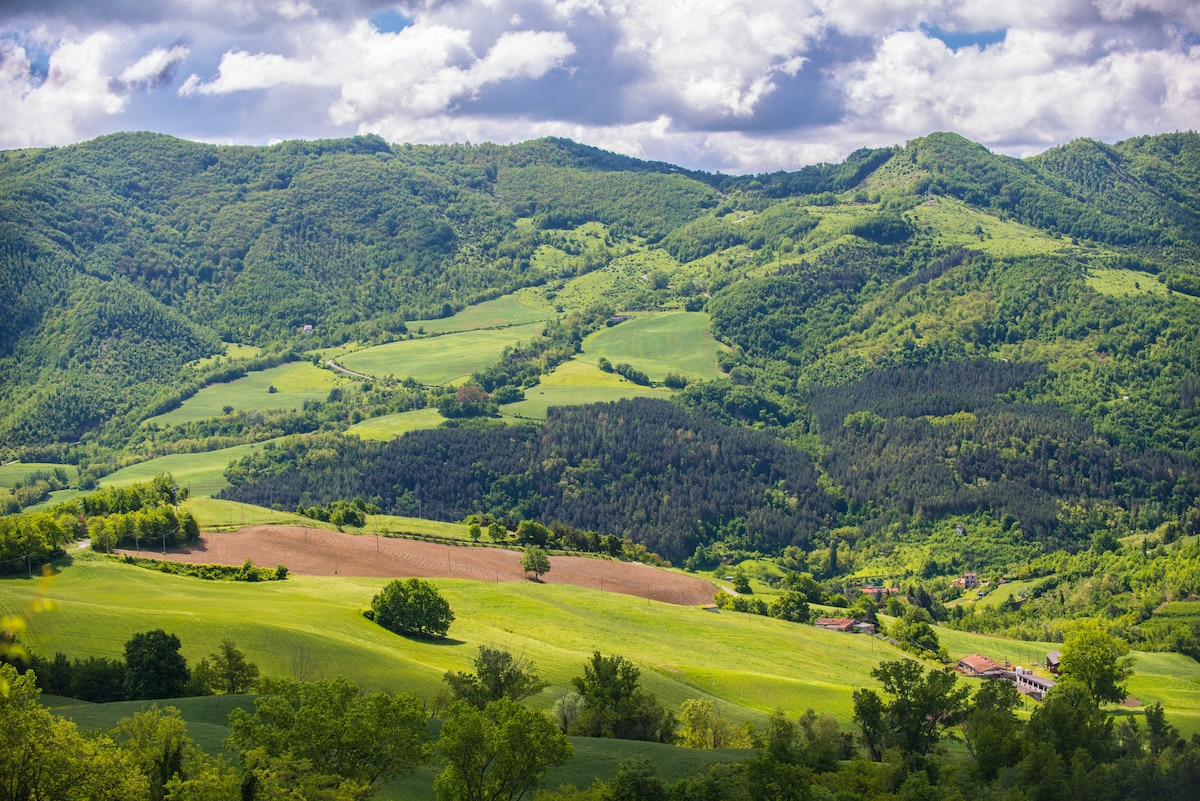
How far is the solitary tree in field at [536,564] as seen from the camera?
154 metres

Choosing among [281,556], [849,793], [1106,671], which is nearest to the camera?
[849,793]

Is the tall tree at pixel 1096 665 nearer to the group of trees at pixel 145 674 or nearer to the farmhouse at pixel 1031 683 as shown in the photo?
the farmhouse at pixel 1031 683

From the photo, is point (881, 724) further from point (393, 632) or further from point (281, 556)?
point (281, 556)

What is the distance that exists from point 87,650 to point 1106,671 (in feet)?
308

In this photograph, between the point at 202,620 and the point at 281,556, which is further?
the point at 281,556

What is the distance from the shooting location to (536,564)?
15425 centimetres

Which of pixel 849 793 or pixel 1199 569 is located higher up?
pixel 1199 569

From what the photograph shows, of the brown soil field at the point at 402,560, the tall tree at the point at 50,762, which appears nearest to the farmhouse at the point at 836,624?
the brown soil field at the point at 402,560

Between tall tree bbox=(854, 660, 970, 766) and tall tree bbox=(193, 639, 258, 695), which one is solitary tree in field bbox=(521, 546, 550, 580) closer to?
tall tree bbox=(854, 660, 970, 766)

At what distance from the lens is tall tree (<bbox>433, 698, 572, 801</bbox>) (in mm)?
58688

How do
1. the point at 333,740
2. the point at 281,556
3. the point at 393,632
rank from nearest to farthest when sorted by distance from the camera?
the point at 333,740, the point at 393,632, the point at 281,556

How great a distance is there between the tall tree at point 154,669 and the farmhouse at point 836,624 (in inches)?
3541

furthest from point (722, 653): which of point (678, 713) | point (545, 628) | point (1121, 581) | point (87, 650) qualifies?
point (1121, 581)

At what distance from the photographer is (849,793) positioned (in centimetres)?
6594
